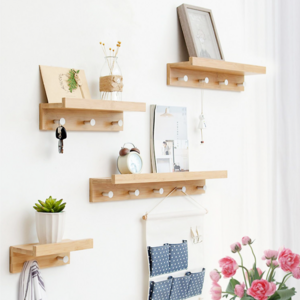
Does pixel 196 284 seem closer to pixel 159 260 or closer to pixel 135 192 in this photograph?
pixel 159 260

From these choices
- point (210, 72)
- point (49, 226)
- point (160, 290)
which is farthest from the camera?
point (210, 72)

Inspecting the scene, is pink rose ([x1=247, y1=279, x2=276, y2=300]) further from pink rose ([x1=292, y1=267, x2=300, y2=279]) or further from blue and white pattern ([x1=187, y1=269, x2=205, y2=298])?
blue and white pattern ([x1=187, y1=269, x2=205, y2=298])

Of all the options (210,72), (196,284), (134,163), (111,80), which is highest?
(210,72)

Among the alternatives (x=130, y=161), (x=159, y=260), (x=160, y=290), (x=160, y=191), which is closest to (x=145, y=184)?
(x=160, y=191)

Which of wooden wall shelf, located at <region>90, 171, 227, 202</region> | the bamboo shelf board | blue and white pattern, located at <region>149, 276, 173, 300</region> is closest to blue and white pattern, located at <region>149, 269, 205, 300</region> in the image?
blue and white pattern, located at <region>149, 276, 173, 300</region>

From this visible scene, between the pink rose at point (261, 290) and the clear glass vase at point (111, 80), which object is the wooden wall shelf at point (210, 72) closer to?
the clear glass vase at point (111, 80)

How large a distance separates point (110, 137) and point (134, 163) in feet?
0.47

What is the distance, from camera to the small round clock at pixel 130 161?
1537 millimetres

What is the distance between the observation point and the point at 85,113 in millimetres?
1532

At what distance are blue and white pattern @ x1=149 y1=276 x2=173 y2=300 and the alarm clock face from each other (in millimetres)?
446

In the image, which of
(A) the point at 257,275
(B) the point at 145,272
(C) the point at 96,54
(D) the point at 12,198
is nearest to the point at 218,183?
(B) the point at 145,272

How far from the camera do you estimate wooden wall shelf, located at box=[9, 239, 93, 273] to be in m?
1.28

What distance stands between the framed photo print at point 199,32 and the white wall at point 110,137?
0.05 metres

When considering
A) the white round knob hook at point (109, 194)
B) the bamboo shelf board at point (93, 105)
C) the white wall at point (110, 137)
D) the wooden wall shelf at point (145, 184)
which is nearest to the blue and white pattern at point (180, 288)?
the white wall at point (110, 137)
